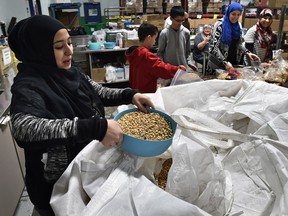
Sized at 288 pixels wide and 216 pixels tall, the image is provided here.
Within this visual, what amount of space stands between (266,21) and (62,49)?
2.82 m

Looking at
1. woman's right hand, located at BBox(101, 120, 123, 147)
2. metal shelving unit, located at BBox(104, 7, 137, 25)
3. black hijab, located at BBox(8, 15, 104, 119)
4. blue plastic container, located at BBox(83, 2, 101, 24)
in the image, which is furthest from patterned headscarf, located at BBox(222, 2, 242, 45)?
blue plastic container, located at BBox(83, 2, 101, 24)

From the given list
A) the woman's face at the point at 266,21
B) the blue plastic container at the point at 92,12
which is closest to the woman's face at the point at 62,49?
the woman's face at the point at 266,21

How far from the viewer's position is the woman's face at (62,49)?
0.89 m

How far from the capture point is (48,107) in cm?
85

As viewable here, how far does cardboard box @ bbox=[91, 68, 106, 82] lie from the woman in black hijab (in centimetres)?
264

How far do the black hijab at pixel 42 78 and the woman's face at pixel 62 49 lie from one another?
0.04 feet

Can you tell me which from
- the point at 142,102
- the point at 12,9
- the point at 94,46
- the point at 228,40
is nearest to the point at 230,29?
the point at 228,40

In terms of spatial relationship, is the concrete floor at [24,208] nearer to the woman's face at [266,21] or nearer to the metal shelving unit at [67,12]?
the woman's face at [266,21]

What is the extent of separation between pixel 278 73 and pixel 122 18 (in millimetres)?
3993

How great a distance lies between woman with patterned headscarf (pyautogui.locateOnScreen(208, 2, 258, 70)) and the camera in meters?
2.65

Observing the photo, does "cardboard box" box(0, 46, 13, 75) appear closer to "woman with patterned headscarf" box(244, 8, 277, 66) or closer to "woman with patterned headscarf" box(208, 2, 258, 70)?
"woman with patterned headscarf" box(208, 2, 258, 70)

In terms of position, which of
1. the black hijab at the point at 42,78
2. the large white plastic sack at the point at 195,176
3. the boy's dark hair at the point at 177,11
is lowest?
the large white plastic sack at the point at 195,176

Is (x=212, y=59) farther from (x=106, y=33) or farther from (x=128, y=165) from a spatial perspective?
(x=128, y=165)

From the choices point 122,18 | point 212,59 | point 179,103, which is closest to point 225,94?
point 179,103
